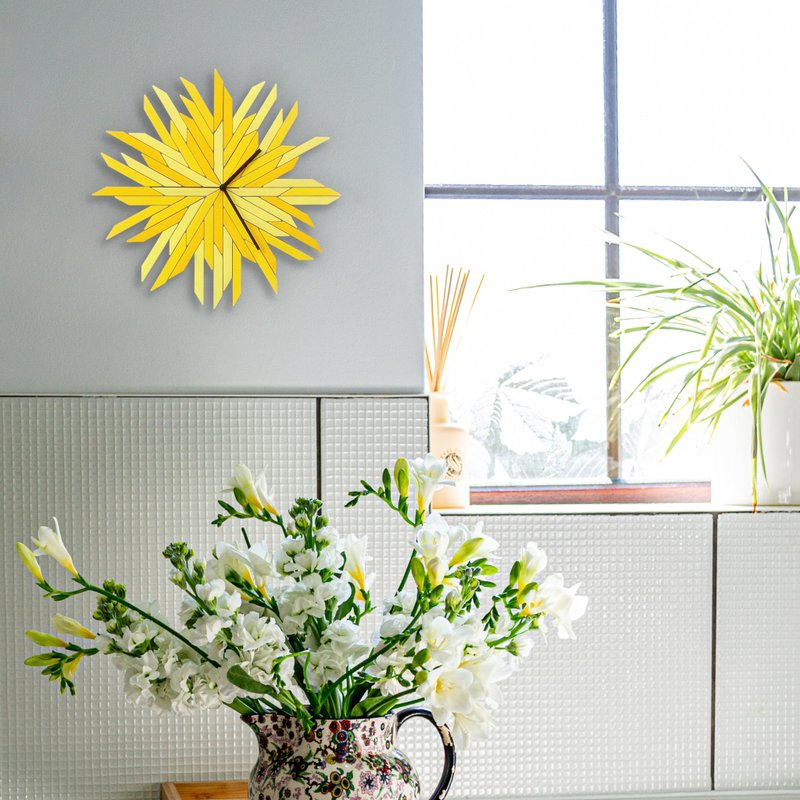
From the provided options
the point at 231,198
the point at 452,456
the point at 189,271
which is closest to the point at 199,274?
the point at 189,271

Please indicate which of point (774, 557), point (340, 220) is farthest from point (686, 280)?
point (340, 220)

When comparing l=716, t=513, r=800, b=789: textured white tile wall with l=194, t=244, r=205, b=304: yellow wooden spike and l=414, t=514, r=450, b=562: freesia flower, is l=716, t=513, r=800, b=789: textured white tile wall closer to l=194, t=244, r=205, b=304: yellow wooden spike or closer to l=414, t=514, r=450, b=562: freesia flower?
l=414, t=514, r=450, b=562: freesia flower

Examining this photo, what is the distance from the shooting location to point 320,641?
1.16 m

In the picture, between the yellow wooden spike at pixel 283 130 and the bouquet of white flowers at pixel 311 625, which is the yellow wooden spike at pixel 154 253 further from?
the bouquet of white flowers at pixel 311 625

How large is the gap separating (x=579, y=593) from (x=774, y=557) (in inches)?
14.6

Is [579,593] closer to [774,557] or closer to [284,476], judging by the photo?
[774,557]

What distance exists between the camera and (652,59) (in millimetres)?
2225

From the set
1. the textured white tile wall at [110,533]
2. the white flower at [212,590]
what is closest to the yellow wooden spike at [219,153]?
the textured white tile wall at [110,533]

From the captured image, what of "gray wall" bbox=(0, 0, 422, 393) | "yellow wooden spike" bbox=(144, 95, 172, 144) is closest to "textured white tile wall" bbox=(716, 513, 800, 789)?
"gray wall" bbox=(0, 0, 422, 393)

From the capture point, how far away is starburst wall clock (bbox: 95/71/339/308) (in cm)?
174

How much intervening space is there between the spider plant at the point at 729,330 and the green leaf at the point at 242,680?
94 cm

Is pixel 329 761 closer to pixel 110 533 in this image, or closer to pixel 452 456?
pixel 110 533

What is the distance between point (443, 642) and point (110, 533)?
83cm

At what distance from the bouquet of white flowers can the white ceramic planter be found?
34.2 inches
